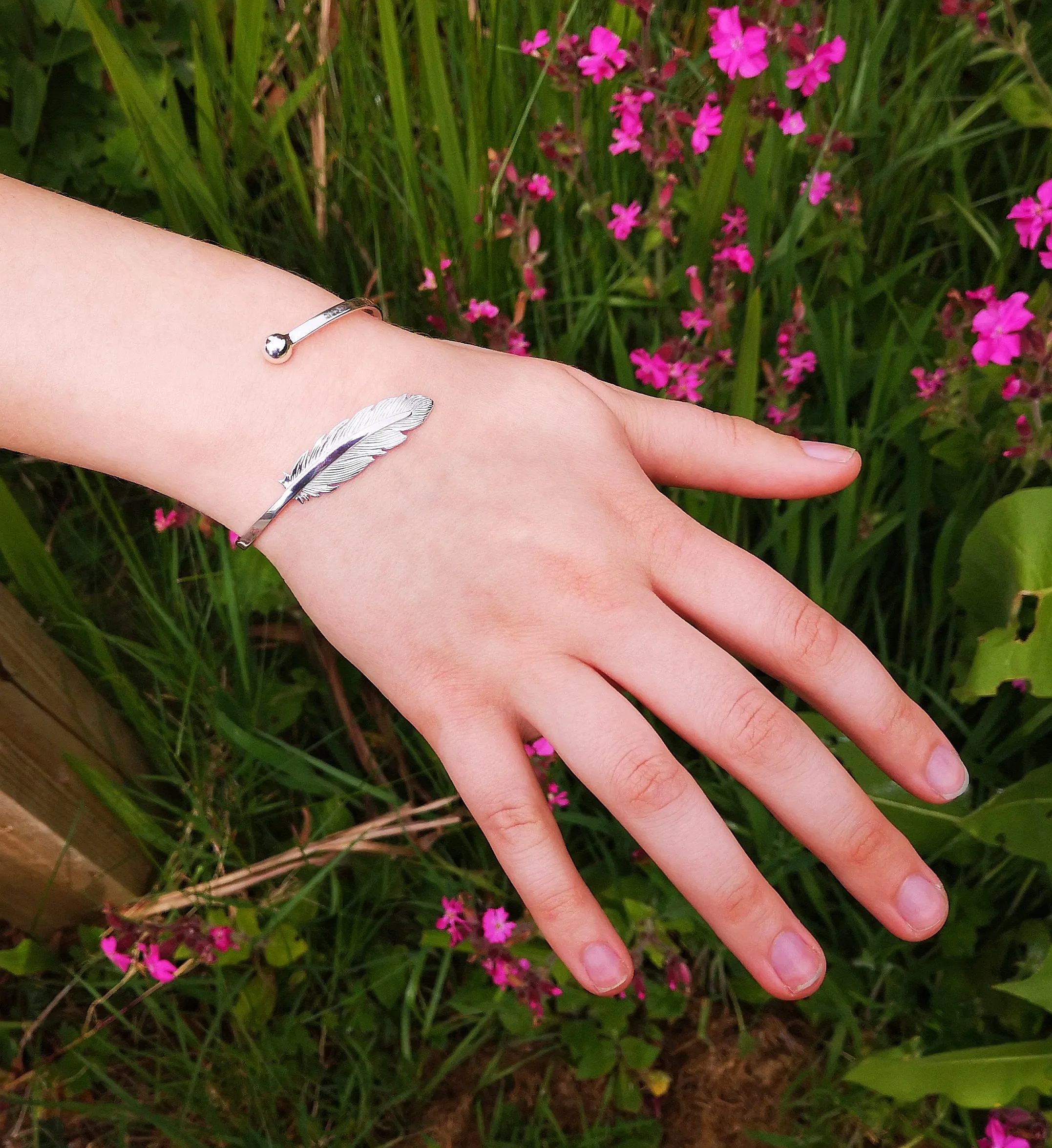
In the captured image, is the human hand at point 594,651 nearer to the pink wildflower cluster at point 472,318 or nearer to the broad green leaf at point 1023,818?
the broad green leaf at point 1023,818

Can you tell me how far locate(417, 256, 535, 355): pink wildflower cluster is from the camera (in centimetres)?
177

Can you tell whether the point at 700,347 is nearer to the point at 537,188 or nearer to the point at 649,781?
the point at 537,188

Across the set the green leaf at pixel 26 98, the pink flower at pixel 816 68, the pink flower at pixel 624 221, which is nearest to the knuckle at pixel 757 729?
the pink flower at pixel 624 221

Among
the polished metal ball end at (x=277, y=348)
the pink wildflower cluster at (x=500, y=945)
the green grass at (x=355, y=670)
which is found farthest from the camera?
the green grass at (x=355, y=670)

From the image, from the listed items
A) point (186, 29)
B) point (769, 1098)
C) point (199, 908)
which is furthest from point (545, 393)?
point (186, 29)

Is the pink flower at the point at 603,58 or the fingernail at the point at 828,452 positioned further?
the pink flower at the point at 603,58

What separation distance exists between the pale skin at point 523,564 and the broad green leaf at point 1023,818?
227 mm

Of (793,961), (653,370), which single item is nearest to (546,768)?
(793,961)

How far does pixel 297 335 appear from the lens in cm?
142

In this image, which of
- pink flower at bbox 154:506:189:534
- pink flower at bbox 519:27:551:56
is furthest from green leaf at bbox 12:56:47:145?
pink flower at bbox 519:27:551:56

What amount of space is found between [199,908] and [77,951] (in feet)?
1.07

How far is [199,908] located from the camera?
1796 millimetres

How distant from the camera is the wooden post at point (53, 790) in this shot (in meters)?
1.55

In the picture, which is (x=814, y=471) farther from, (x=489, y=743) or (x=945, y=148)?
(x=945, y=148)
